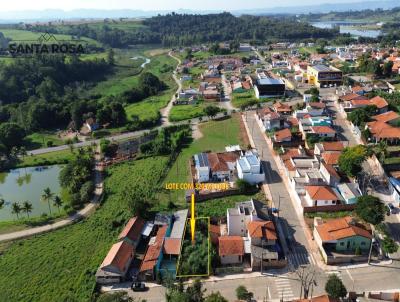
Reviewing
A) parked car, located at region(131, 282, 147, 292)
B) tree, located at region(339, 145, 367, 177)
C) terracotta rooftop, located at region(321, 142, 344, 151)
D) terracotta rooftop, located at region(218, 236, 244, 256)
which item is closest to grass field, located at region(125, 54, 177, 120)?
terracotta rooftop, located at region(321, 142, 344, 151)

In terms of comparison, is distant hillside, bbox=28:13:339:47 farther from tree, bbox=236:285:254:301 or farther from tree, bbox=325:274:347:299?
tree, bbox=325:274:347:299

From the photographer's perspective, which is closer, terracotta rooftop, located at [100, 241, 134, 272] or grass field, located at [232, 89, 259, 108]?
terracotta rooftop, located at [100, 241, 134, 272]

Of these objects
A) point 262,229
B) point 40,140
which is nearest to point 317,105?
point 262,229

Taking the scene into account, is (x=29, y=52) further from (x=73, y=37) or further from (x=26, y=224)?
(x=26, y=224)

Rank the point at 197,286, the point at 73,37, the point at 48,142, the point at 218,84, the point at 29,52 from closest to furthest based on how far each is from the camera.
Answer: the point at 197,286 → the point at 48,142 → the point at 218,84 → the point at 29,52 → the point at 73,37

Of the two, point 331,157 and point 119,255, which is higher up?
point 331,157

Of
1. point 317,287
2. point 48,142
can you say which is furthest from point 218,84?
point 317,287

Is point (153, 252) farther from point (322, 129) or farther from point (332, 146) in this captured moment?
point (322, 129)
